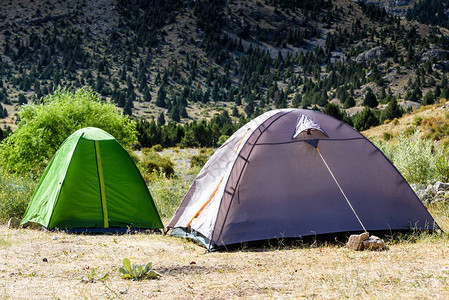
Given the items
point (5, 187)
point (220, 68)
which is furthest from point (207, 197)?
point (220, 68)

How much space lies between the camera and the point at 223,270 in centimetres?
541

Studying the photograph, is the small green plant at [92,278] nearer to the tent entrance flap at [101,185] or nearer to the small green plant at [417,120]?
the tent entrance flap at [101,185]

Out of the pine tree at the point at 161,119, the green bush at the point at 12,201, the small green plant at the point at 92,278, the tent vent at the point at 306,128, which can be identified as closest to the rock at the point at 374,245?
the tent vent at the point at 306,128

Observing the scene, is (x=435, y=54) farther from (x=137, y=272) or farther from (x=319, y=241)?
(x=137, y=272)

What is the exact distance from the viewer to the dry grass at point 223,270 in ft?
14.0

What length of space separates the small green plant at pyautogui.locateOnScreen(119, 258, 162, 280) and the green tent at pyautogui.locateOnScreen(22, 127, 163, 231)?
378 cm

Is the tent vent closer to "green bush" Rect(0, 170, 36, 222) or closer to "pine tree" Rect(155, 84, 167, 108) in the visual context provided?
"green bush" Rect(0, 170, 36, 222)

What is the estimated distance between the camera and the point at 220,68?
140 m

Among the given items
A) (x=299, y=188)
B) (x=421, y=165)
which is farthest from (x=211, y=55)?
(x=299, y=188)

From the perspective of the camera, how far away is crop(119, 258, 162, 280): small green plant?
4953mm

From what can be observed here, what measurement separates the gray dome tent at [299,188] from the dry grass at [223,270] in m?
0.39

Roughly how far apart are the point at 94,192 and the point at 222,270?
430 cm

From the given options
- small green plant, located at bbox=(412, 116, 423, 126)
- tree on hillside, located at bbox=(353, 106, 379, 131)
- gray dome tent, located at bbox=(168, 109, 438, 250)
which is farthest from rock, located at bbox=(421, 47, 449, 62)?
gray dome tent, located at bbox=(168, 109, 438, 250)

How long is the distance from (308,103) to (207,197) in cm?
10351
